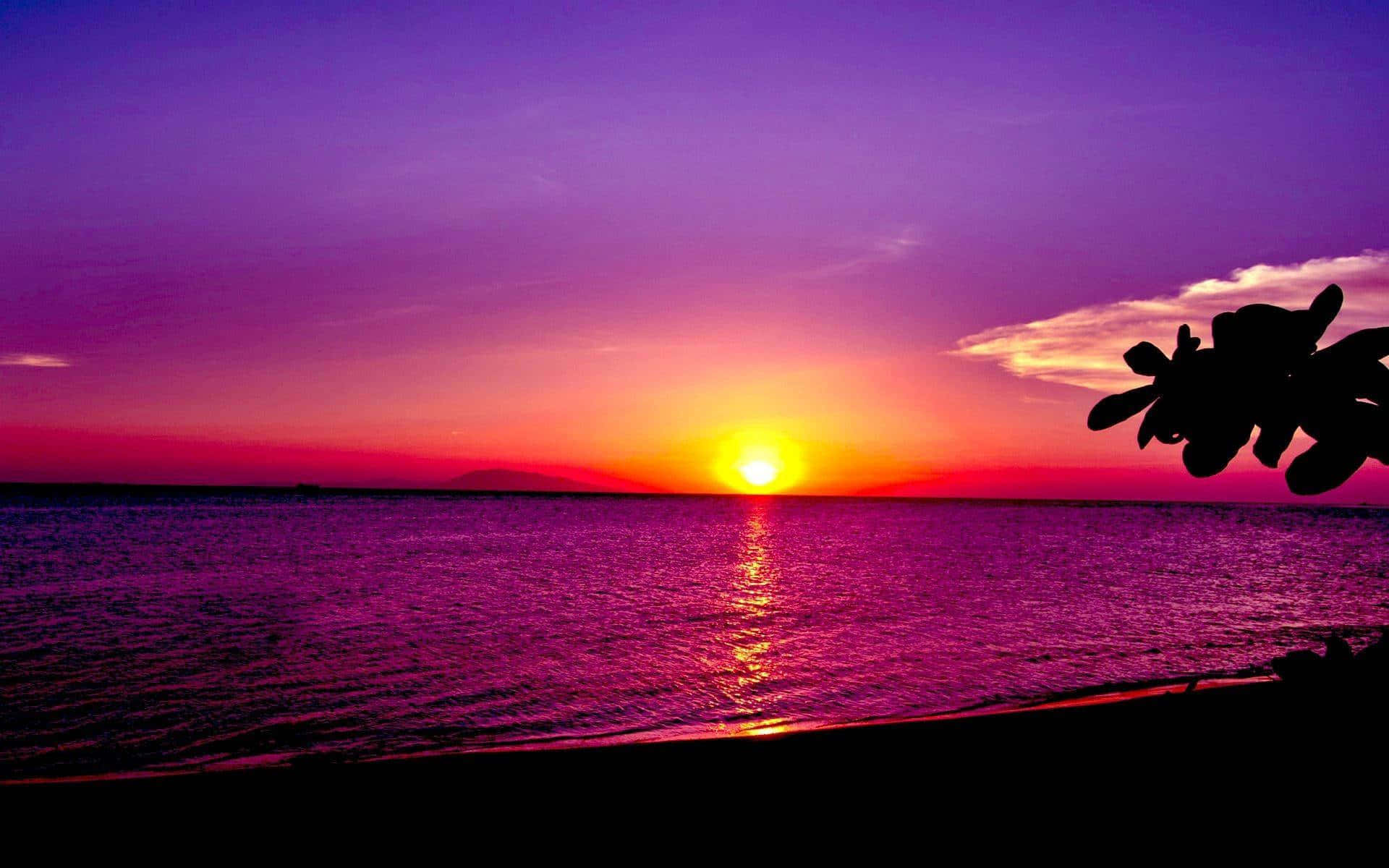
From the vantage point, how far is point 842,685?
41.0 feet

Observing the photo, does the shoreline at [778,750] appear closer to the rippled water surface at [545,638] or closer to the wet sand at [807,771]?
the wet sand at [807,771]

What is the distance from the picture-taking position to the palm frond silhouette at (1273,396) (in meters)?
2.34

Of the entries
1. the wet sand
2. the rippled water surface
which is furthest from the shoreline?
the rippled water surface

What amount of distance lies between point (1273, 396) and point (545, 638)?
49.6 ft

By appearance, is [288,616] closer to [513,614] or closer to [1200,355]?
[513,614]

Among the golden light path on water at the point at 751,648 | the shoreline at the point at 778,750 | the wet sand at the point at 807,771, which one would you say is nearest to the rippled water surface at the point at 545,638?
the golden light path on water at the point at 751,648

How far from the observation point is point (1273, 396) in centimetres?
244

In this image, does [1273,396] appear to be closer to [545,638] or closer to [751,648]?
[751,648]

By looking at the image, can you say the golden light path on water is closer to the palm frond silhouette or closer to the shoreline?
the shoreline

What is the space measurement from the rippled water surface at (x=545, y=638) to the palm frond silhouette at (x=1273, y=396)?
8460mm

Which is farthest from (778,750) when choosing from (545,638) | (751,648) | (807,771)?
(545,638)

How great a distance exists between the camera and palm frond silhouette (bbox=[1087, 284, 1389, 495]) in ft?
7.68

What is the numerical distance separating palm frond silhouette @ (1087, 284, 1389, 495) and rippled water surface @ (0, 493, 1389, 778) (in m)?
8.46

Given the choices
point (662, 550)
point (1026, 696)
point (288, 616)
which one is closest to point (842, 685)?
point (1026, 696)
